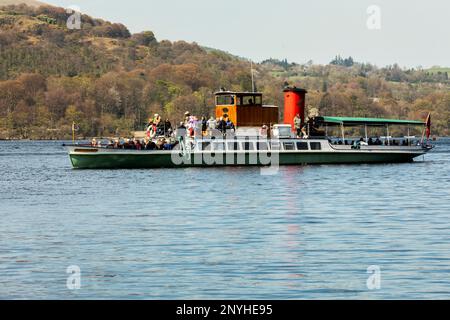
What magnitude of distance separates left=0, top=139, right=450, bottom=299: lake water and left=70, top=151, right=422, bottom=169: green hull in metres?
11.4

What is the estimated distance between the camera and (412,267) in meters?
27.0

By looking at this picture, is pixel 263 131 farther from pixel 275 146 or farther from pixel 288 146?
pixel 288 146

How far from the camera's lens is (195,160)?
77312 mm

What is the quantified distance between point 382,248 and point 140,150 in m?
45.6

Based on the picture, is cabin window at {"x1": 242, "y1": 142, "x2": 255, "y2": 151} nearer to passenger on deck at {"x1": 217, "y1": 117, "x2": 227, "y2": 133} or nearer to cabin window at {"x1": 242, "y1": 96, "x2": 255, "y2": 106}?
passenger on deck at {"x1": 217, "y1": 117, "x2": 227, "y2": 133}

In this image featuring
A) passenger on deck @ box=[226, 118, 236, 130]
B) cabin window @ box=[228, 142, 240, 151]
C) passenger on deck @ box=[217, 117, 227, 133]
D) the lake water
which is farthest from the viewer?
cabin window @ box=[228, 142, 240, 151]

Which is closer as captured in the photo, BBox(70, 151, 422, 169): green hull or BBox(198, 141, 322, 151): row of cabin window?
BBox(70, 151, 422, 169): green hull

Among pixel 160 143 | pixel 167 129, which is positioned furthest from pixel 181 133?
pixel 160 143

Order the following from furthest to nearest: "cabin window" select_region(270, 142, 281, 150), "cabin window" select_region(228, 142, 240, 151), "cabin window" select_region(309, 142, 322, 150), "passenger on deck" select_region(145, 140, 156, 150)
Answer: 1. "cabin window" select_region(309, 142, 322, 150)
2. "cabin window" select_region(270, 142, 281, 150)
3. "cabin window" select_region(228, 142, 240, 151)
4. "passenger on deck" select_region(145, 140, 156, 150)

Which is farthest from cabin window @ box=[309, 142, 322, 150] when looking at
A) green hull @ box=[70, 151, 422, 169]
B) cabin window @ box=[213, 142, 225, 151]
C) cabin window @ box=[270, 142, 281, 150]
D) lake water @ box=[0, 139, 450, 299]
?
lake water @ box=[0, 139, 450, 299]

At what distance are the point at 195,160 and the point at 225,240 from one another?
145 feet

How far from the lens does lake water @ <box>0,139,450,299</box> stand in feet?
79.9
